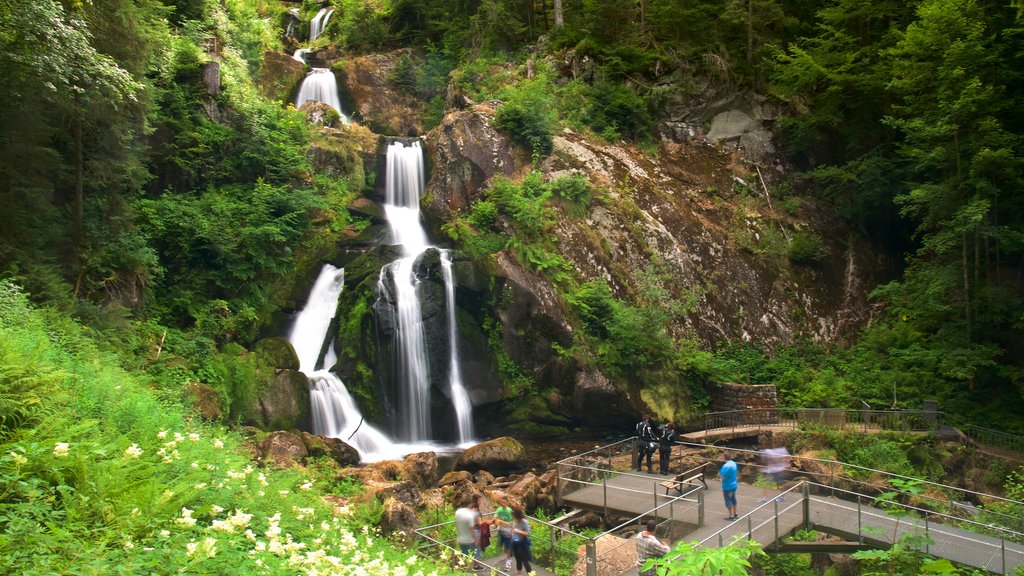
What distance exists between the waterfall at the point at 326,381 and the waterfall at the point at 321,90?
1235cm

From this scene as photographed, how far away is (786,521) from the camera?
11383 millimetres

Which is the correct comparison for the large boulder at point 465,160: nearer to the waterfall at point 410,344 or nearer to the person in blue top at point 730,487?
the waterfall at point 410,344

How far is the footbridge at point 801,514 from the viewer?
996cm

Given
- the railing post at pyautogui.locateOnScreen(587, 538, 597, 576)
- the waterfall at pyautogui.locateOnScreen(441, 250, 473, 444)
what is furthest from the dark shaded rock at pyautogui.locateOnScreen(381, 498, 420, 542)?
the waterfall at pyautogui.locateOnScreen(441, 250, 473, 444)

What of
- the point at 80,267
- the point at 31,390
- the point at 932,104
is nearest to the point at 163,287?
the point at 80,267

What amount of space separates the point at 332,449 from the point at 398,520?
4.87 metres

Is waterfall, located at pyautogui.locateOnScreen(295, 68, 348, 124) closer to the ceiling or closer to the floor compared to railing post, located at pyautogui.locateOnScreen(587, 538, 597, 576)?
closer to the ceiling

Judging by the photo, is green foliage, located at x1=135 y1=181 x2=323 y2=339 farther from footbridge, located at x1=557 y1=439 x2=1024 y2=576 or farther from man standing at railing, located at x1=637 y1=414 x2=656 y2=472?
man standing at railing, located at x1=637 y1=414 x2=656 y2=472

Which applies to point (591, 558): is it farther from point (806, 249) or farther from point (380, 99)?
point (380, 99)

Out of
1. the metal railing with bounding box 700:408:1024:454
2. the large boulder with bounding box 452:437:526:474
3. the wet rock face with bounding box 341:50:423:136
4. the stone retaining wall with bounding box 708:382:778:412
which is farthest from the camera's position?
the wet rock face with bounding box 341:50:423:136

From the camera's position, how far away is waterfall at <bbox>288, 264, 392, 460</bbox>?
56.6 ft

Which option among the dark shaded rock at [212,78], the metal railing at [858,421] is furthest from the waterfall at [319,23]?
the metal railing at [858,421]

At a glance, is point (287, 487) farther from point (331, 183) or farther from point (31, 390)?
point (331, 183)

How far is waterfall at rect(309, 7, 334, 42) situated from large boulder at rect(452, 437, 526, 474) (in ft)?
98.1
